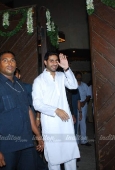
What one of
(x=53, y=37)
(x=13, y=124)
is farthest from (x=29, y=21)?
(x=13, y=124)

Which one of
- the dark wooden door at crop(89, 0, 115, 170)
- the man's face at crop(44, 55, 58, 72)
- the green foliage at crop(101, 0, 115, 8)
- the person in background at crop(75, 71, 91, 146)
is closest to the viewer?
the man's face at crop(44, 55, 58, 72)

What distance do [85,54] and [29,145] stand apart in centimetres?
837

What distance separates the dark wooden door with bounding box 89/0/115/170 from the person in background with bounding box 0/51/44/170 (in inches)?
55.1

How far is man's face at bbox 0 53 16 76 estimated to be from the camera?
8.39 ft

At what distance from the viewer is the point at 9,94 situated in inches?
96.6

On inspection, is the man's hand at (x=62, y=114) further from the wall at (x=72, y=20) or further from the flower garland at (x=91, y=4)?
the wall at (x=72, y=20)

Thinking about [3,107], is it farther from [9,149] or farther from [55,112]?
[55,112]

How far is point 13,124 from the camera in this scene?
7.88 feet

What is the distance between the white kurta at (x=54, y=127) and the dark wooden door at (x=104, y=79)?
75 centimetres

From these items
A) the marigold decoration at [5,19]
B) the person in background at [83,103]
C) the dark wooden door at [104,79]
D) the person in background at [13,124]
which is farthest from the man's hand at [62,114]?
the person in background at [83,103]

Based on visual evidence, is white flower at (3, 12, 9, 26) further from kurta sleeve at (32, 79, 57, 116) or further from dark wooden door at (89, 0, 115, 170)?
kurta sleeve at (32, 79, 57, 116)

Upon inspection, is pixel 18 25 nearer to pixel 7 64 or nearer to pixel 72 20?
pixel 7 64

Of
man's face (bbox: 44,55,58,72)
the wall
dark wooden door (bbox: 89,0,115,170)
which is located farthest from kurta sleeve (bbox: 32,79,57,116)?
the wall

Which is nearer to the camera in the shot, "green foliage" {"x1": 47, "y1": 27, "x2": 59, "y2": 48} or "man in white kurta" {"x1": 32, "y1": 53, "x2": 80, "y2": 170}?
"man in white kurta" {"x1": 32, "y1": 53, "x2": 80, "y2": 170}
